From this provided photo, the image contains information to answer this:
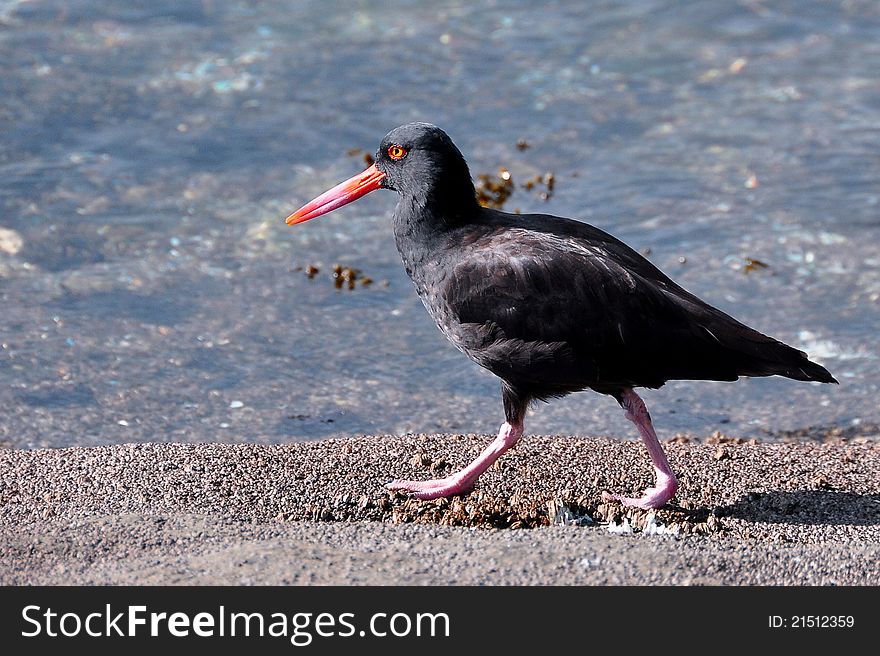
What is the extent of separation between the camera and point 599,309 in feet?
14.4

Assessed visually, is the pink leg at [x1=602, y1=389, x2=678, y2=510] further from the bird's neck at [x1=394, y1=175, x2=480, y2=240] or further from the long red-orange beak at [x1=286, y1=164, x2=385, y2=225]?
the long red-orange beak at [x1=286, y1=164, x2=385, y2=225]

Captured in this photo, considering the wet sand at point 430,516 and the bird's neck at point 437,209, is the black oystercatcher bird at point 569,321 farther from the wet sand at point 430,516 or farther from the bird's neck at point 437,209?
the wet sand at point 430,516

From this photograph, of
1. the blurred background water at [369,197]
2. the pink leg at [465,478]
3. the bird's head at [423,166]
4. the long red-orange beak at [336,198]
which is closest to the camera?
the pink leg at [465,478]

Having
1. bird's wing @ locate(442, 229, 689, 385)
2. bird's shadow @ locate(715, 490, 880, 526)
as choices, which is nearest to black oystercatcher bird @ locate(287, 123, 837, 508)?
bird's wing @ locate(442, 229, 689, 385)

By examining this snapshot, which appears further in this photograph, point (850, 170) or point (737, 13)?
point (737, 13)

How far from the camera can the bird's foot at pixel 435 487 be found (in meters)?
4.61

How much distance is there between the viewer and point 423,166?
190 inches

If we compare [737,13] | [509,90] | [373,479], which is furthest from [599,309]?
[737,13]

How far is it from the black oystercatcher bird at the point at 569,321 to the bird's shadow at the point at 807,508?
11.4 inches

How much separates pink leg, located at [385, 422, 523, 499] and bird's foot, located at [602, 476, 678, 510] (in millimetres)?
445

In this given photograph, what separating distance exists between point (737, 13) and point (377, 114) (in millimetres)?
3685

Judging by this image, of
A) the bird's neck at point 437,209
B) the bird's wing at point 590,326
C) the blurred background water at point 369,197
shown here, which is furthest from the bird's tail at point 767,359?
the blurred background water at point 369,197

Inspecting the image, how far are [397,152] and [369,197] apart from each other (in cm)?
326

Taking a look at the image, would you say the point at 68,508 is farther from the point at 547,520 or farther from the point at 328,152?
the point at 328,152
